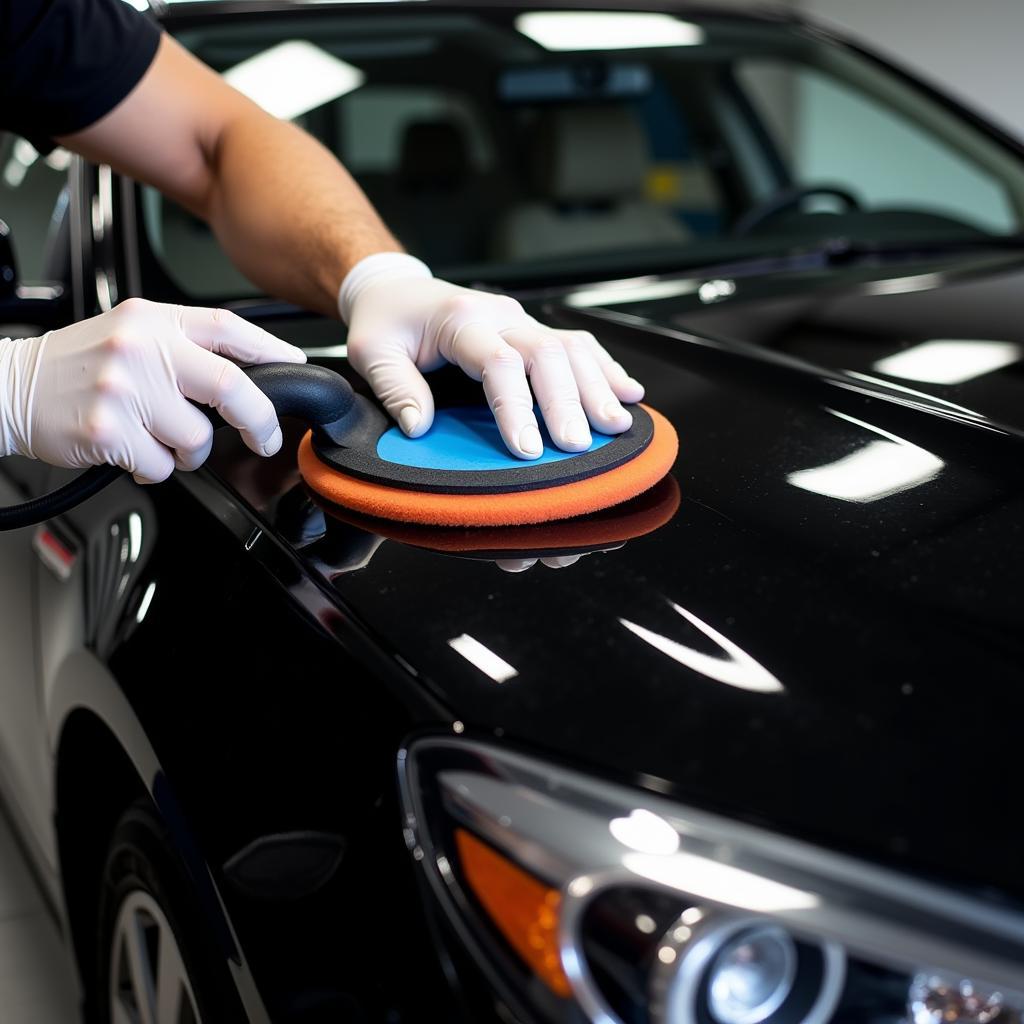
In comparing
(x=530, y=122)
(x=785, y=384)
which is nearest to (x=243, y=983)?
(x=785, y=384)

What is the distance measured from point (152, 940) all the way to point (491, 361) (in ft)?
1.84

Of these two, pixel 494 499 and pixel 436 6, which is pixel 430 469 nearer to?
pixel 494 499

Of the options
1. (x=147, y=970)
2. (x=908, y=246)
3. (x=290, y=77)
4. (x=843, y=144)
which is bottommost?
(x=843, y=144)

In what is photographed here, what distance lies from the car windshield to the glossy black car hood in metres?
0.68

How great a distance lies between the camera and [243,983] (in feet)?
2.67

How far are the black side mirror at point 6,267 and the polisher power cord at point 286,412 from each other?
19.2 inches

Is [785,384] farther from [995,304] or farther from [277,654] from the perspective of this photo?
[277,654]

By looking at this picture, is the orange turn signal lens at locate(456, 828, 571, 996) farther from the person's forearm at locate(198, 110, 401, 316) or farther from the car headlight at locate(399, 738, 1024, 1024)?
the person's forearm at locate(198, 110, 401, 316)

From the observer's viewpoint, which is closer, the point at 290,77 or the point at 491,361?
the point at 491,361

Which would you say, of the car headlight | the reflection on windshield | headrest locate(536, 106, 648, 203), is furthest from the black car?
headrest locate(536, 106, 648, 203)

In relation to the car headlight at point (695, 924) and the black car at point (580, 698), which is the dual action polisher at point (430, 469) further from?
the car headlight at point (695, 924)

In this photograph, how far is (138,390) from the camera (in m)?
0.91

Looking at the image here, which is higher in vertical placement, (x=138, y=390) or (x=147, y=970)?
(x=138, y=390)

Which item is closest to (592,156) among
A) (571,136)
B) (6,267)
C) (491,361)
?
(571,136)
